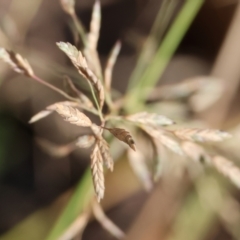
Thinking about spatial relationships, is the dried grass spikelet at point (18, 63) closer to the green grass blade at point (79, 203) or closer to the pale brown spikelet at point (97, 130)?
the pale brown spikelet at point (97, 130)

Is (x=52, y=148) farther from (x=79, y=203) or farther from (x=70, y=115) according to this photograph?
(x=70, y=115)

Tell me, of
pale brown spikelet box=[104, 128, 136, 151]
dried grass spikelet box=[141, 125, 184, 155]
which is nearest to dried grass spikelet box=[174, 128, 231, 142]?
dried grass spikelet box=[141, 125, 184, 155]

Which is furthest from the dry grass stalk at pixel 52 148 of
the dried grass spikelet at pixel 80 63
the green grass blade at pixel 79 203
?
the dried grass spikelet at pixel 80 63

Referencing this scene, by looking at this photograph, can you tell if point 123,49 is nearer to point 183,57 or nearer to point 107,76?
point 183,57

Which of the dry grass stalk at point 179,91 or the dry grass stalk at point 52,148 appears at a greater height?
the dry grass stalk at point 179,91

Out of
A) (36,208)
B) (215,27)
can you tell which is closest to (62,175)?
(36,208)

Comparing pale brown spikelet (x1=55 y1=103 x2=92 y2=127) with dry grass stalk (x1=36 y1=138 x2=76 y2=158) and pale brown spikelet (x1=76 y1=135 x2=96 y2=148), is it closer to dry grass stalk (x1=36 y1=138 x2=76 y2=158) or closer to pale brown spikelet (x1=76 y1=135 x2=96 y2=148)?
pale brown spikelet (x1=76 y1=135 x2=96 y2=148)

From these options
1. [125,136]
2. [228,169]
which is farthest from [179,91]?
[125,136]
